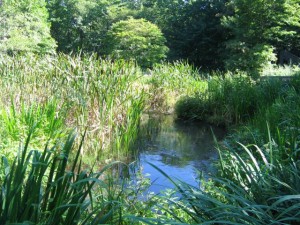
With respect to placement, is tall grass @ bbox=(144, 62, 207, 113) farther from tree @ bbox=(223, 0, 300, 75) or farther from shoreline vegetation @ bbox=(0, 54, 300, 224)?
tree @ bbox=(223, 0, 300, 75)

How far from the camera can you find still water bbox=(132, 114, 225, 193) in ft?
16.6

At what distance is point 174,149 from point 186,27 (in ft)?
69.1

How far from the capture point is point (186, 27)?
1045 inches

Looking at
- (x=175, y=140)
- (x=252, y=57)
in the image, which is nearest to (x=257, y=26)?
(x=252, y=57)

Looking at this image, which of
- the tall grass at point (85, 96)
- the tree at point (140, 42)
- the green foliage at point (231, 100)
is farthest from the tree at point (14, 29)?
the tall grass at point (85, 96)

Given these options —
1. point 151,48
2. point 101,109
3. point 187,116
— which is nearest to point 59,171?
point 101,109

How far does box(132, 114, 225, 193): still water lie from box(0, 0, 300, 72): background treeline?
2304 millimetres

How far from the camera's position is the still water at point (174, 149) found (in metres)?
5.07

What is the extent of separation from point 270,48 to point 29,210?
1761cm

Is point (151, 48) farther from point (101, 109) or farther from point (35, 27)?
point (101, 109)

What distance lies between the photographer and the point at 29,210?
1.84m

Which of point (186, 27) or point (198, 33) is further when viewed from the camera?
point (186, 27)

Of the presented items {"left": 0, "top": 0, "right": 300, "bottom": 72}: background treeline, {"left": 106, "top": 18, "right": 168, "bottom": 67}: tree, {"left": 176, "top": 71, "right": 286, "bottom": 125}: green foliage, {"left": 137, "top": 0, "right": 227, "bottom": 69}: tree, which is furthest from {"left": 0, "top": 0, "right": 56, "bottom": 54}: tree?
{"left": 137, "top": 0, "right": 227, "bottom": 69}: tree

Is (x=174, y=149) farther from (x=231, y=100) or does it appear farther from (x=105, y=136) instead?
(x=231, y=100)
